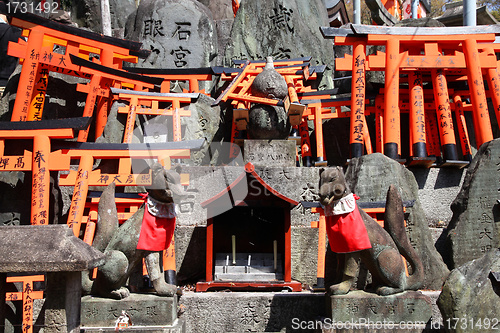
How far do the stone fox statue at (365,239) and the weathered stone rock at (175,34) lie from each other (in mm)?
10296

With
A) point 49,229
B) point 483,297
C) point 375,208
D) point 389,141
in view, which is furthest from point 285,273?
point 389,141

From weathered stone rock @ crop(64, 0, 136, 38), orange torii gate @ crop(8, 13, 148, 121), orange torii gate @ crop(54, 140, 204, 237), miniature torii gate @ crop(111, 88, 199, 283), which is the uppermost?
weathered stone rock @ crop(64, 0, 136, 38)

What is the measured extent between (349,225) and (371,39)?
651 cm

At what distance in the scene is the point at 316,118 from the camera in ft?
38.1

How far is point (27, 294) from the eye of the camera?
6477 mm

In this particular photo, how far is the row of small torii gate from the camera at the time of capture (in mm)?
7402

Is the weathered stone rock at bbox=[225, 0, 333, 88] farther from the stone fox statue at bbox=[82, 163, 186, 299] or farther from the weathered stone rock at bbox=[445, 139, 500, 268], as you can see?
the stone fox statue at bbox=[82, 163, 186, 299]

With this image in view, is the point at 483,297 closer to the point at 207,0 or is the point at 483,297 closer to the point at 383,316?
the point at 383,316

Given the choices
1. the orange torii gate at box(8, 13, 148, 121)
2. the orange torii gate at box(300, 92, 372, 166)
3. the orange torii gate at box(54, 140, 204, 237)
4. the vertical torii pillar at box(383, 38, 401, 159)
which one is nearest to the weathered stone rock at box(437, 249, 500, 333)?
the orange torii gate at box(54, 140, 204, 237)

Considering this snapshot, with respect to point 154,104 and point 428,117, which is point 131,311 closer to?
point 154,104

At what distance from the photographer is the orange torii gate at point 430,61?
961 centimetres

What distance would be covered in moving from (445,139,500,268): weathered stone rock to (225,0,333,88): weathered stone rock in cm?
760

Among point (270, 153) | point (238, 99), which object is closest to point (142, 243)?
point (270, 153)

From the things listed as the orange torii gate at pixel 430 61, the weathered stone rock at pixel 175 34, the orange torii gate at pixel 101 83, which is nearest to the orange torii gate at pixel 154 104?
the orange torii gate at pixel 101 83
